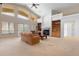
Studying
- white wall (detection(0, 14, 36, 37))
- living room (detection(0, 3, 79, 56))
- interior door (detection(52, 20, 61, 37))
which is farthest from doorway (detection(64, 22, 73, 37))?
white wall (detection(0, 14, 36, 37))

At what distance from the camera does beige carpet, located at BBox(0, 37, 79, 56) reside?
3.45m

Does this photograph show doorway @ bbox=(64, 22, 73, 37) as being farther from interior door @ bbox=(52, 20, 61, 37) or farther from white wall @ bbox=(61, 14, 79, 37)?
interior door @ bbox=(52, 20, 61, 37)

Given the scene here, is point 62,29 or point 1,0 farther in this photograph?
point 62,29

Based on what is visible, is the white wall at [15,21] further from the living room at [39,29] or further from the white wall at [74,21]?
Result: the white wall at [74,21]

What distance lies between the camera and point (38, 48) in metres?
3.50

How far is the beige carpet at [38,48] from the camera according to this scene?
11.3ft

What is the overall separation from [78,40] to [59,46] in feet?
1.74

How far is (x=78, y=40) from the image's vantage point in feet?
11.6

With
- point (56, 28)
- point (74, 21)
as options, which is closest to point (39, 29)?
point (56, 28)

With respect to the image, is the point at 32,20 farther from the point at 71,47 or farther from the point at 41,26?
the point at 71,47

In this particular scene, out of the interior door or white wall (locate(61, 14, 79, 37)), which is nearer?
white wall (locate(61, 14, 79, 37))

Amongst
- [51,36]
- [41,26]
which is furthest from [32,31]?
[51,36]

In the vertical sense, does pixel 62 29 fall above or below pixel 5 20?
below

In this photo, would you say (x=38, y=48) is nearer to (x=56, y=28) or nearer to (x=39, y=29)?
(x=39, y=29)
